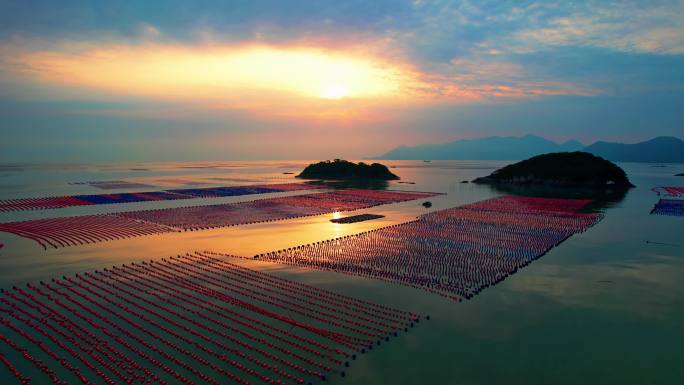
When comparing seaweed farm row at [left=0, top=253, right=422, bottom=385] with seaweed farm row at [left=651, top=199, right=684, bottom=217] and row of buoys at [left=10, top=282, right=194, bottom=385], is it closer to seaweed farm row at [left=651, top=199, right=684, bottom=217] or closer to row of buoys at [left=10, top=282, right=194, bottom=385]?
row of buoys at [left=10, top=282, right=194, bottom=385]

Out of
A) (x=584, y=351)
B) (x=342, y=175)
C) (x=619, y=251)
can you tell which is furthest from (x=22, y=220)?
(x=342, y=175)

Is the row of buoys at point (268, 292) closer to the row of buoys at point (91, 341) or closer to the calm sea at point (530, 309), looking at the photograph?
the calm sea at point (530, 309)

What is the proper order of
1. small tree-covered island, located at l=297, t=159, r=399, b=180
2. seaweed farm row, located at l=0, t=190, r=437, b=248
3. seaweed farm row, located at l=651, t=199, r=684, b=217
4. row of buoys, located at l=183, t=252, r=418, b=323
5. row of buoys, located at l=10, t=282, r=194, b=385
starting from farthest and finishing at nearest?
small tree-covered island, located at l=297, t=159, r=399, b=180 < seaweed farm row, located at l=651, t=199, r=684, b=217 < seaweed farm row, located at l=0, t=190, r=437, b=248 < row of buoys, located at l=183, t=252, r=418, b=323 < row of buoys, located at l=10, t=282, r=194, b=385

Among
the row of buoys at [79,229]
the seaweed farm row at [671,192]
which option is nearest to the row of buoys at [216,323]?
the row of buoys at [79,229]

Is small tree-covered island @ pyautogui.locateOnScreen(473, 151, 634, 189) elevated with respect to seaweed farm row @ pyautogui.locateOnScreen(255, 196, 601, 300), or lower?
elevated

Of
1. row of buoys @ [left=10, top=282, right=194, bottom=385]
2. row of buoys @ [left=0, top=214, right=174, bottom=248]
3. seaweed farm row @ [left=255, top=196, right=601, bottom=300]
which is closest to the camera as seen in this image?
row of buoys @ [left=10, top=282, right=194, bottom=385]

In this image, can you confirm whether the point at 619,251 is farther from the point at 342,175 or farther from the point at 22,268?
the point at 342,175

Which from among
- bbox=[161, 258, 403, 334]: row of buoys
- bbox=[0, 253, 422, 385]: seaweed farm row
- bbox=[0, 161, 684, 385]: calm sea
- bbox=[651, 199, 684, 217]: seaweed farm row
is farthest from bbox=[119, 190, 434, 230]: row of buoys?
bbox=[651, 199, 684, 217]: seaweed farm row
